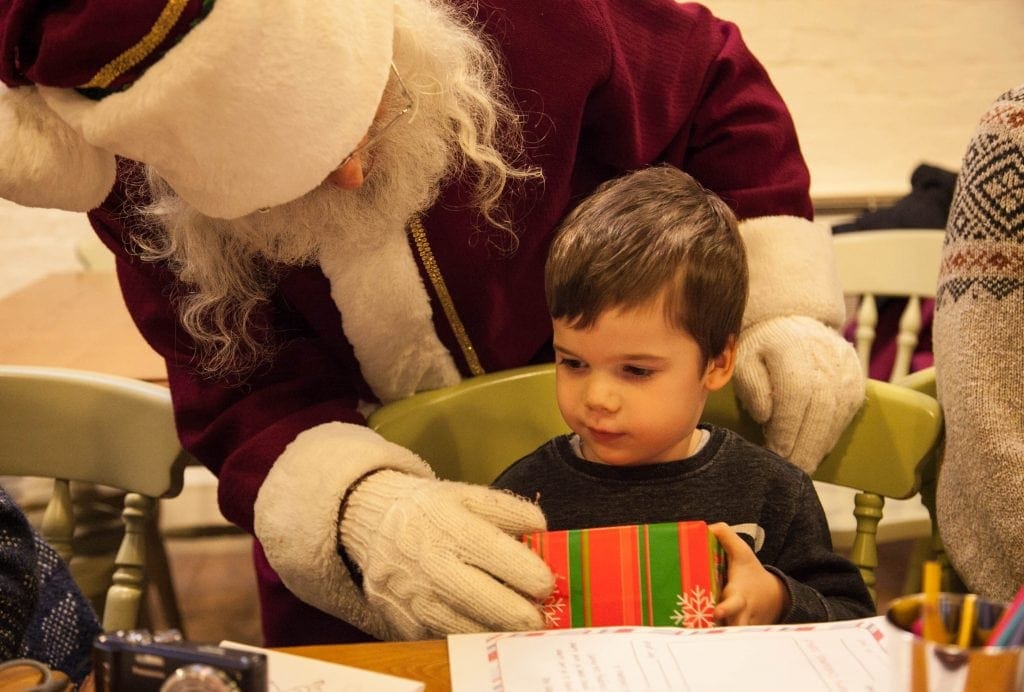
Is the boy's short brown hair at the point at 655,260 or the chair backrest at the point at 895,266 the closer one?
the boy's short brown hair at the point at 655,260

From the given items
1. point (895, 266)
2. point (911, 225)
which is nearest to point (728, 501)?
point (895, 266)

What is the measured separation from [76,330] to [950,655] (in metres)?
1.92

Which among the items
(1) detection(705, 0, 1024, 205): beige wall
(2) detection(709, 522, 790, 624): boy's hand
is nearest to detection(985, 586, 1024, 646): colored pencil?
(2) detection(709, 522, 790, 624): boy's hand

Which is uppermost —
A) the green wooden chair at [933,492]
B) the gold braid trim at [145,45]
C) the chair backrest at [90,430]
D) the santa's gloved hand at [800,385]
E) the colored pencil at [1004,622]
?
the gold braid trim at [145,45]

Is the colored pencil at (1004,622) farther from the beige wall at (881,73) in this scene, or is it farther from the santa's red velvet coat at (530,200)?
the beige wall at (881,73)

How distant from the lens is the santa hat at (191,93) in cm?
81

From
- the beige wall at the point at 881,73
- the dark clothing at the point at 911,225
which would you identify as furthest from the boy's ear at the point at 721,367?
the beige wall at the point at 881,73

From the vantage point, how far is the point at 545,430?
129 cm

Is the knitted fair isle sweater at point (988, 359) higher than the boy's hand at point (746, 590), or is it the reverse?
the knitted fair isle sweater at point (988, 359)

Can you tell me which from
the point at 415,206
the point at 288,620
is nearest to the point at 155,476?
the point at 288,620

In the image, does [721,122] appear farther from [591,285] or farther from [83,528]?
[83,528]

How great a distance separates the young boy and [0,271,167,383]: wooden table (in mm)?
970

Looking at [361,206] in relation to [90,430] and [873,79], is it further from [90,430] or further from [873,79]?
[873,79]

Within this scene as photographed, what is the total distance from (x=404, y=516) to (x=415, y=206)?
14.0 inches
